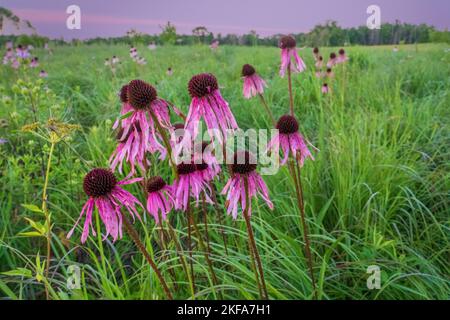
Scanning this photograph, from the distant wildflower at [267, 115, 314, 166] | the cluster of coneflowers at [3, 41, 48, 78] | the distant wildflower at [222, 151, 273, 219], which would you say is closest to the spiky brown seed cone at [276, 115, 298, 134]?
the distant wildflower at [267, 115, 314, 166]

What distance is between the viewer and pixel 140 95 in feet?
2.06

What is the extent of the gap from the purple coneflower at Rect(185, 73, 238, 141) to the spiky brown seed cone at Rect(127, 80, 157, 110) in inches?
2.7

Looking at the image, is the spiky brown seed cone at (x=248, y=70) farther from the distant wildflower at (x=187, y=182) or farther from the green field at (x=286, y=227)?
the distant wildflower at (x=187, y=182)

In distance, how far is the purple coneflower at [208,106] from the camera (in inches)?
24.4

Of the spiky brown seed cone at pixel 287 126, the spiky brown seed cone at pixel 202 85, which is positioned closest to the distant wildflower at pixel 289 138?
the spiky brown seed cone at pixel 287 126

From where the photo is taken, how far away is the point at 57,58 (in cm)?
551

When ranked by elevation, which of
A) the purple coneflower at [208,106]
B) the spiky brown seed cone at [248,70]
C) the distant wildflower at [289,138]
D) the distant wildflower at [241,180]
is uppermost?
the spiky brown seed cone at [248,70]

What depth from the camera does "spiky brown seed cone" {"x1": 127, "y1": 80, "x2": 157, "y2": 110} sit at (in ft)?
2.05

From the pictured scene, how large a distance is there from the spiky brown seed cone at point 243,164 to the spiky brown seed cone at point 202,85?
130mm

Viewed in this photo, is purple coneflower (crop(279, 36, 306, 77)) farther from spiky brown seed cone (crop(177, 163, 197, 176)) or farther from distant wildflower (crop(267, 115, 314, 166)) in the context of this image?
spiky brown seed cone (crop(177, 163, 197, 176))

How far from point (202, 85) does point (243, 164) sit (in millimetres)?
158

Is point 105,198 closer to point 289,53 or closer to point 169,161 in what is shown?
point 169,161

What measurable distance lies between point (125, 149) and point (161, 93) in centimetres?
167
